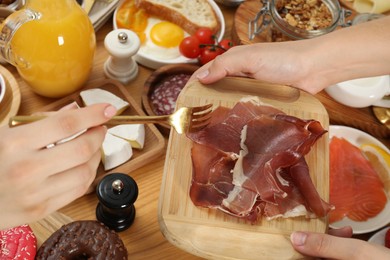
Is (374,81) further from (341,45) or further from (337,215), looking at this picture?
(337,215)

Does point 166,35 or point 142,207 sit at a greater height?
point 166,35

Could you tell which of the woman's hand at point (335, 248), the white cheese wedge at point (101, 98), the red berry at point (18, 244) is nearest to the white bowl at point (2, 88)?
the white cheese wedge at point (101, 98)

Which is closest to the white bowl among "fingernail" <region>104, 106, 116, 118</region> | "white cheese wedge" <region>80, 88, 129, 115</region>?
"white cheese wedge" <region>80, 88, 129, 115</region>

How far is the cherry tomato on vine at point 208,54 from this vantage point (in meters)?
1.72

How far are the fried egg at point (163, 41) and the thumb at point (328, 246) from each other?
87cm

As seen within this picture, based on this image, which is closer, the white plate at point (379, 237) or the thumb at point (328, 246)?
the thumb at point (328, 246)

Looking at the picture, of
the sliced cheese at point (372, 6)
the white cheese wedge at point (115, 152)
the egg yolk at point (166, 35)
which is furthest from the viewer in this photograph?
the sliced cheese at point (372, 6)

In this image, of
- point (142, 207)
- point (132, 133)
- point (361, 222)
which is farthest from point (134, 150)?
point (361, 222)

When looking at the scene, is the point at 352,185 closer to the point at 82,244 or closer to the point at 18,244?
the point at 82,244

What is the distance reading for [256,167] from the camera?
1.22 meters

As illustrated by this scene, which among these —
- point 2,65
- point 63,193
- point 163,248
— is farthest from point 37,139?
point 2,65

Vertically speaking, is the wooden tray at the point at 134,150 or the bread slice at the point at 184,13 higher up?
the bread slice at the point at 184,13

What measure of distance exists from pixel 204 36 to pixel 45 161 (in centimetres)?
98

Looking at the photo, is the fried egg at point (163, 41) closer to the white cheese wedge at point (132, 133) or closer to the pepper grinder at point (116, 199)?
the white cheese wedge at point (132, 133)
